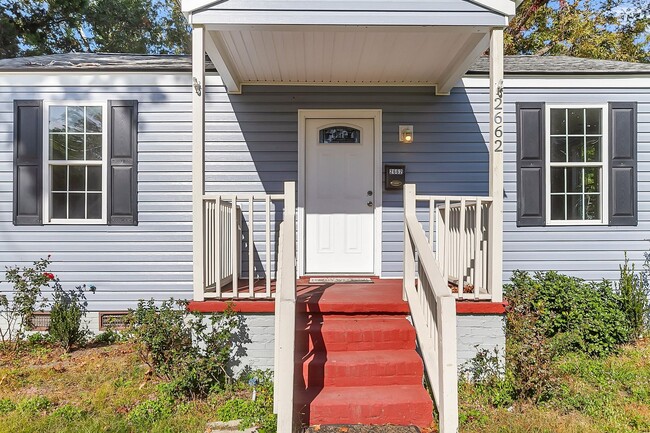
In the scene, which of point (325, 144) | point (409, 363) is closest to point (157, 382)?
point (409, 363)

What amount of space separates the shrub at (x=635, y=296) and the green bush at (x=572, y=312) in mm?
149

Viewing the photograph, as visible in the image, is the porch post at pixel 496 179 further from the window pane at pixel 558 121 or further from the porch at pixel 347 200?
the window pane at pixel 558 121

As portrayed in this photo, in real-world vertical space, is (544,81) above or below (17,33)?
below

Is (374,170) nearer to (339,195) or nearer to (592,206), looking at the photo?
(339,195)

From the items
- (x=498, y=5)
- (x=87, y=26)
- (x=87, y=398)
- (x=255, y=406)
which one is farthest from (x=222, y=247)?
(x=87, y=26)

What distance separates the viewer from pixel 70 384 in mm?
3746

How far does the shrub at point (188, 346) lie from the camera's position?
10.8 ft

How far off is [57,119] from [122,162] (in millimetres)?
924

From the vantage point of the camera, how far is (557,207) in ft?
17.2

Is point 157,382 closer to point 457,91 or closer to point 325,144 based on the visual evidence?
point 325,144

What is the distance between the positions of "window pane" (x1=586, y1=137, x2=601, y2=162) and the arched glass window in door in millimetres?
2768

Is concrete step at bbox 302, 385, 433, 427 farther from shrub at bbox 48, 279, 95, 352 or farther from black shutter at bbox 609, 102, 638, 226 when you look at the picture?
black shutter at bbox 609, 102, 638, 226

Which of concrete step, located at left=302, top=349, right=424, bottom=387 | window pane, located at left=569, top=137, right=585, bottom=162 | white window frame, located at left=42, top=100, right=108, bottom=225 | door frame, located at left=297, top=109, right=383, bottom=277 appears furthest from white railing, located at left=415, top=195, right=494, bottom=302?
white window frame, located at left=42, top=100, right=108, bottom=225

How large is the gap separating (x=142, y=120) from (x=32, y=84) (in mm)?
1308
